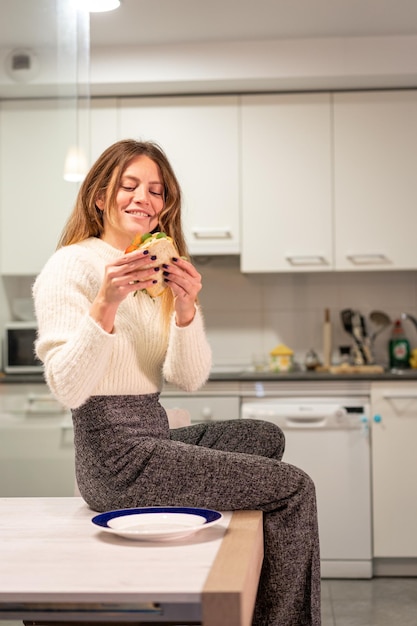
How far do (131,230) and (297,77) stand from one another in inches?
89.5

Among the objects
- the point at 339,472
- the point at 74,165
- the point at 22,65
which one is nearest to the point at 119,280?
the point at 22,65

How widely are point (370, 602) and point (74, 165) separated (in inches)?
79.9

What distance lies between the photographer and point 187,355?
1939mm

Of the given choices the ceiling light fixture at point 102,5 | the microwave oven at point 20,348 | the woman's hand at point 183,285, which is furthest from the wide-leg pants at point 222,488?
the ceiling light fixture at point 102,5

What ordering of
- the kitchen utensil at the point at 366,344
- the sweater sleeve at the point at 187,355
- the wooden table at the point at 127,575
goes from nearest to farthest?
the wooden table at the point at 127,575 → the sweater sleeve at the point at 187,355 → the kitchen utensil at the point at 366,344

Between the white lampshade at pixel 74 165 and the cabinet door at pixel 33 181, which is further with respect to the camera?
the white lampshade at pixel 74 165

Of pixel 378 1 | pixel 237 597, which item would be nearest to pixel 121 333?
pixel 237 597

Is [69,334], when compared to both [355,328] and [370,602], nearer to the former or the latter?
[370,602]

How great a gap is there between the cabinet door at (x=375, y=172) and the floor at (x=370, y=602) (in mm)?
1401

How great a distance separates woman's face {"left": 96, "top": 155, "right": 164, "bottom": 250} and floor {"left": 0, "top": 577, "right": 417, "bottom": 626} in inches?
73.0

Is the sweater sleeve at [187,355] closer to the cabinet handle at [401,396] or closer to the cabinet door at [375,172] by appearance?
the cabinet handle at [401,396]

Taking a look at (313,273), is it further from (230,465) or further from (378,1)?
(230,465)

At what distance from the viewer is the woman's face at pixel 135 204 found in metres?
1.97

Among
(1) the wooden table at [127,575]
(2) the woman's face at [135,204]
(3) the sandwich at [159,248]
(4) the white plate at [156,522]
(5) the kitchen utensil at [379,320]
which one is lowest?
(1) the wooden table at [127,575]
